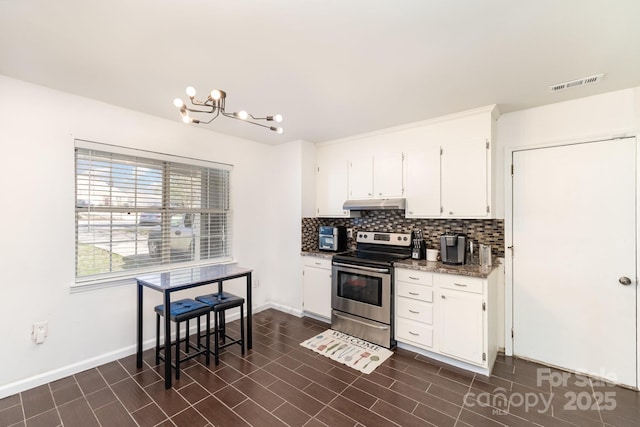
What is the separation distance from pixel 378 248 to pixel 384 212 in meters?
0.50

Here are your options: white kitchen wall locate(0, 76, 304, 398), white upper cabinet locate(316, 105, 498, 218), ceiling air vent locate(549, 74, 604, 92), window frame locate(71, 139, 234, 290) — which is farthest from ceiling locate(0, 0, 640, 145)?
window frame locate(71, 139, 234, 290)

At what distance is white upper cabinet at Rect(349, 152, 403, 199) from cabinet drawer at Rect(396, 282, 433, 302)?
1098 mm

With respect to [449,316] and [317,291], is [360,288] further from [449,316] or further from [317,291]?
[449,316]

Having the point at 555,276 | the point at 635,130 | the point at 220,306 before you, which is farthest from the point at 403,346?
the point at 635,130

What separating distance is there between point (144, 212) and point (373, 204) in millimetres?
2641

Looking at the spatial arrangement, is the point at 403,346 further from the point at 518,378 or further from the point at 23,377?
the point at 23,377

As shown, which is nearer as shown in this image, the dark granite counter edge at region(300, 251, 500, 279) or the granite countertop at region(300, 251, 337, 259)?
the dark granite counter edge at region(300, 251, 500, 279)

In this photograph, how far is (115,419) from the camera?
2043mm

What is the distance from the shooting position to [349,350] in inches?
121

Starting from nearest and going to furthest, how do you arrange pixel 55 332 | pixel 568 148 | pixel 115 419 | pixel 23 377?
1. pixel 115 419
2. pixel 23 377
3. pixel 55 332
4. pixel 568 148

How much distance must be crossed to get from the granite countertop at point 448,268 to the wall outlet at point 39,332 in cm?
330

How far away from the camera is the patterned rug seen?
2.82 metres

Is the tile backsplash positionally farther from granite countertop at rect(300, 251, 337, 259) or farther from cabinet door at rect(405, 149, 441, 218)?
cabinet door at rect(405, 149, 441, 218)

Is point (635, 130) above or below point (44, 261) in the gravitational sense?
above
